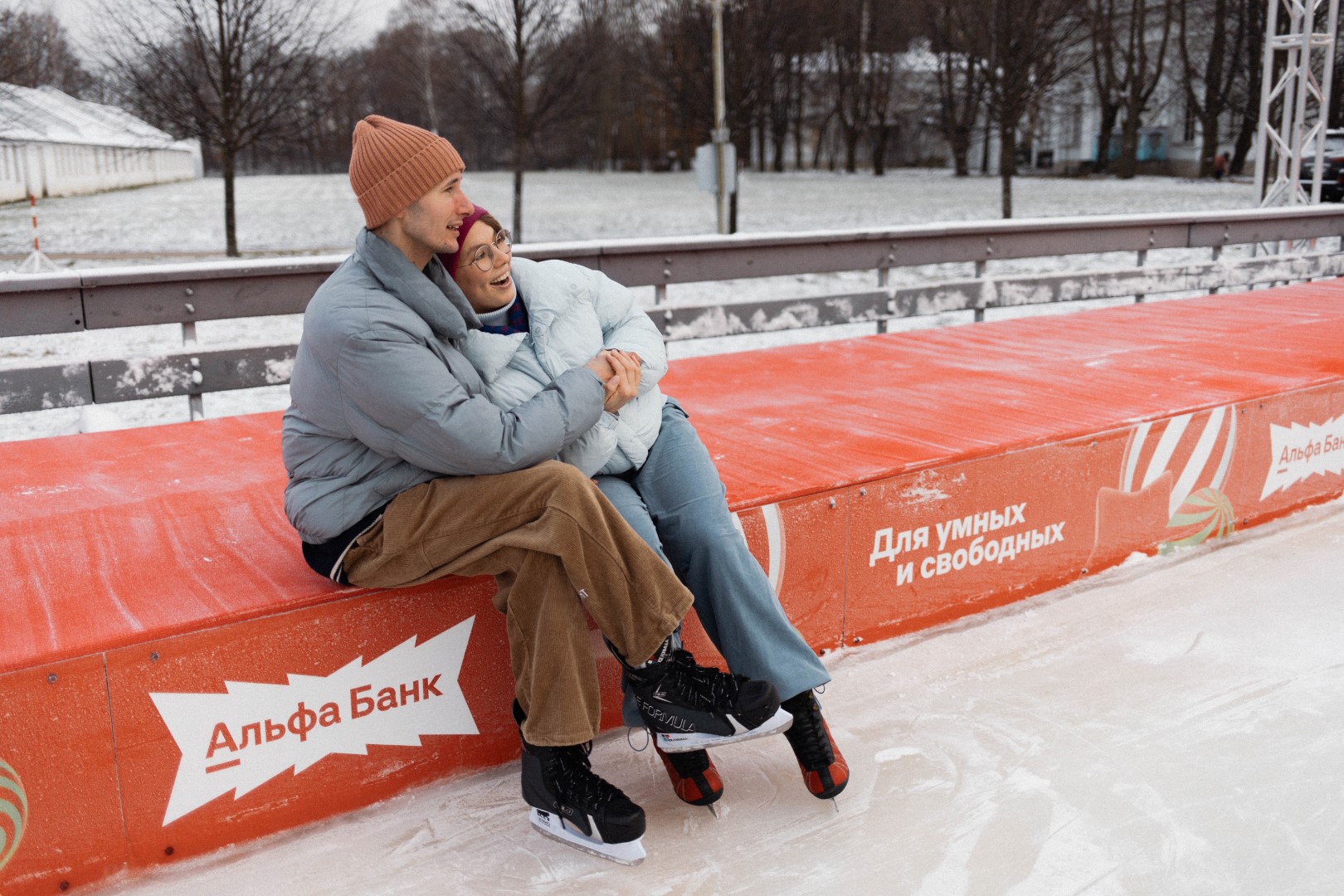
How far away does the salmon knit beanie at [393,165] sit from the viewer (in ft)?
8.17

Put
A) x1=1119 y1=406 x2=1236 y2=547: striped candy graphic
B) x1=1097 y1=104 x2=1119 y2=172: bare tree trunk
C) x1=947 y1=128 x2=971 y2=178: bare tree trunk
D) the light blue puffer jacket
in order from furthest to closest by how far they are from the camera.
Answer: x1=1097 y1=104 x2=1119 y2=172: bare tree trunk < x1=947 y1=128 x2=971 y2=178: bare tree trunk < x1=1119 y1=406 x2=1236 y2=547: striped candy graphic < the light blue puffer jacket

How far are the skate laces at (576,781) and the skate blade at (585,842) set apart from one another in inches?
2.6

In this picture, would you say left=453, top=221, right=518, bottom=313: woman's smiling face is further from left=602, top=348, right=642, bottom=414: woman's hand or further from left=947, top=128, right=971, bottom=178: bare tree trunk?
left=947, top=128, right=971, bottom=178: bare tree trunk

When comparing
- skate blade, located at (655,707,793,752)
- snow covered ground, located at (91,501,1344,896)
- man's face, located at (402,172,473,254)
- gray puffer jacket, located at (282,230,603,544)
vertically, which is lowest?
snow covered ground, located at (91,501,1344,896)

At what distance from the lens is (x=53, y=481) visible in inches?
148

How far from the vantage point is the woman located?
271cm

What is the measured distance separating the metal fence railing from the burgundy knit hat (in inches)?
123

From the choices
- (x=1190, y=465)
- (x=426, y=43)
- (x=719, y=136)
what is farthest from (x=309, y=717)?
(x=426, y=43)

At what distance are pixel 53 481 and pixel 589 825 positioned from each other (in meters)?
2.29

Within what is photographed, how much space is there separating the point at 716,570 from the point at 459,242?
3.18ft

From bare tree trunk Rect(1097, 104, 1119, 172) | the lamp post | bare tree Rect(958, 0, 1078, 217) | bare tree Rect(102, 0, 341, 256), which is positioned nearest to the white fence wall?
bare tree Rect(102, 0, 341, 256)

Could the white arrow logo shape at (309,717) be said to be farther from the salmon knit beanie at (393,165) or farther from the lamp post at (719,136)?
the lamp post at (719,136)

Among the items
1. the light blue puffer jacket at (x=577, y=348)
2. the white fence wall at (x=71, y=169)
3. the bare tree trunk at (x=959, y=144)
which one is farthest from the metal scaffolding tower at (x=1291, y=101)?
the bare tree trunk at (x=959, y=144)

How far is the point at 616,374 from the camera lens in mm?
2725
